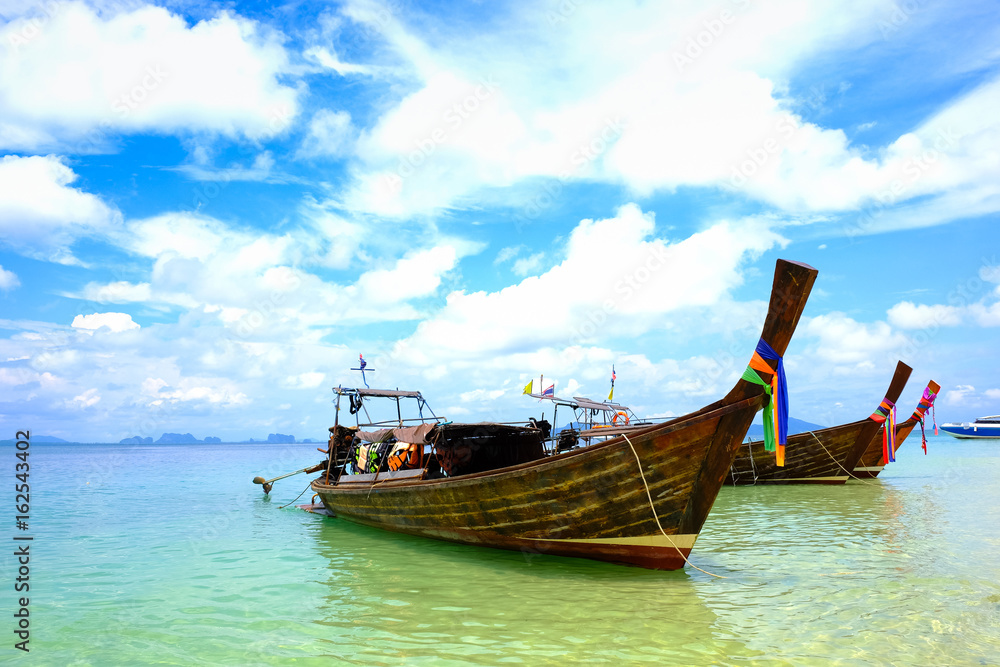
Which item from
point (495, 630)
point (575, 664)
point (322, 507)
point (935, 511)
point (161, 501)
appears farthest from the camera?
point (161, 501)

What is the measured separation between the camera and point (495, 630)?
6457 millimetres

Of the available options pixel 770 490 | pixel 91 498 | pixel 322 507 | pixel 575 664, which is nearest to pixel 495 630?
pixel 575 664

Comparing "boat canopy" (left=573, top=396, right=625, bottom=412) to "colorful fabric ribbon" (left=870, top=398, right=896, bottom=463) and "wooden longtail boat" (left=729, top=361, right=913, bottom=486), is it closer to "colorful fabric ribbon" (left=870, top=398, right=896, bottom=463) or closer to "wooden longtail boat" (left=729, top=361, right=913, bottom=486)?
"wooden longtail boat" (left=729, top=361, right=913, bottom=486)

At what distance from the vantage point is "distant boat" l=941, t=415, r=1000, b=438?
67.8m

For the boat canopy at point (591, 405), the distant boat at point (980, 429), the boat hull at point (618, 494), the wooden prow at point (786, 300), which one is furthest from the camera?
the distant boat at point (980, 429)

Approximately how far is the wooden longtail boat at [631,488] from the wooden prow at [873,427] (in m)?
15.7

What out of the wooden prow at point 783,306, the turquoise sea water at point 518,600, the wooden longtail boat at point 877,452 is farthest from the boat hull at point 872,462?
the wooden prow at point 783,306

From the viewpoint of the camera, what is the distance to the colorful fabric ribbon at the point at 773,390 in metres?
7.41

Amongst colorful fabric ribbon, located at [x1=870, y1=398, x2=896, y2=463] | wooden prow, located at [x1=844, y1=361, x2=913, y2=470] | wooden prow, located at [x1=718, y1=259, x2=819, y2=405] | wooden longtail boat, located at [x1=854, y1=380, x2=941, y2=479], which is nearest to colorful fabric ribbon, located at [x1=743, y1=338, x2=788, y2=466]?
wooden prow, located at [x1=718, y1=259, x2=819, y2=405]

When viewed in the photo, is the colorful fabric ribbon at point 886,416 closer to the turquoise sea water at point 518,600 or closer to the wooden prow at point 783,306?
the turquoise sea water at point 518,600

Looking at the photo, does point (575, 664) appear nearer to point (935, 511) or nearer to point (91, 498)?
point (935, 511)

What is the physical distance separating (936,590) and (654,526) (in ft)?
12.1

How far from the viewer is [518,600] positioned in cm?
752

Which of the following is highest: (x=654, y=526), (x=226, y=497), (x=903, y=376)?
(x=903, y=376)
